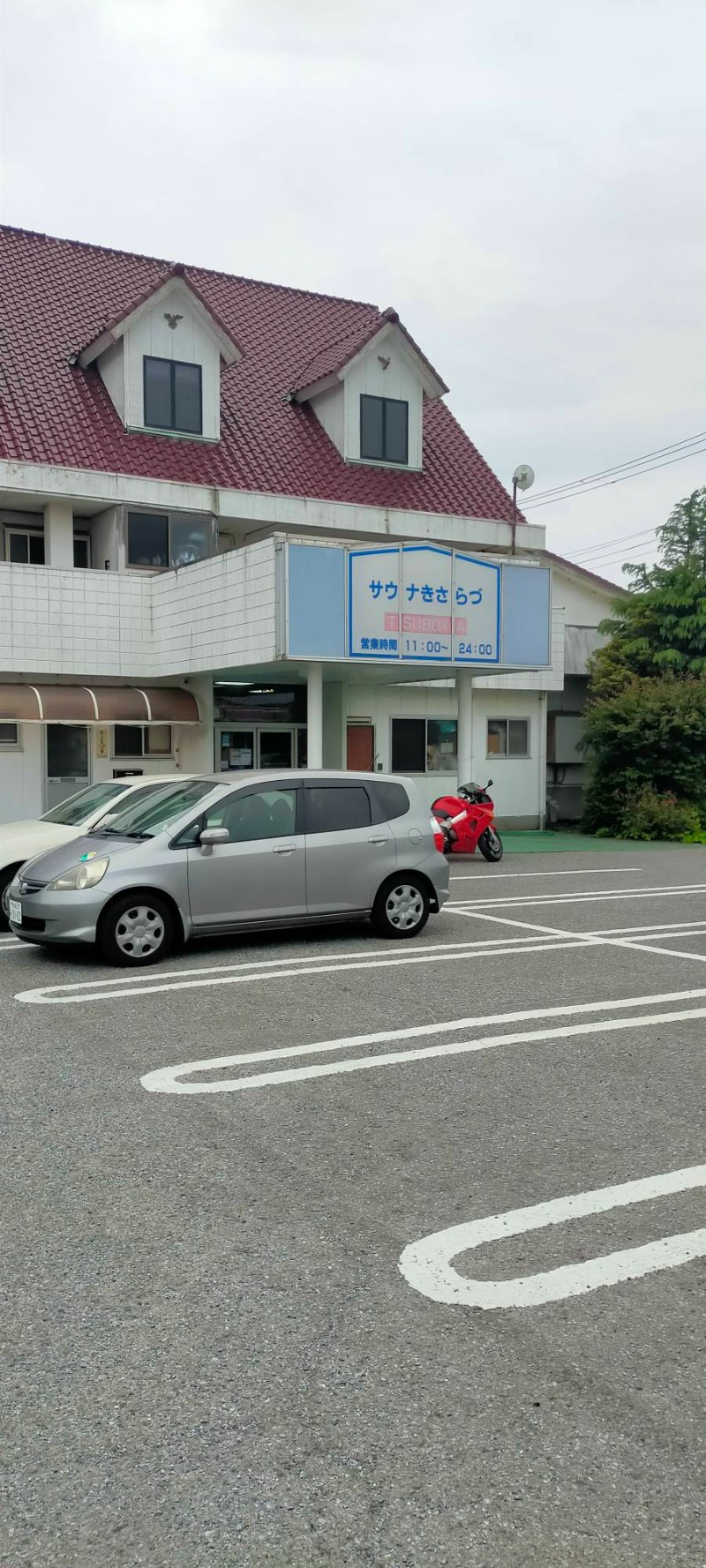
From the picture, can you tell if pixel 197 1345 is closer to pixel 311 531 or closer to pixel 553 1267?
pixel 553 1267

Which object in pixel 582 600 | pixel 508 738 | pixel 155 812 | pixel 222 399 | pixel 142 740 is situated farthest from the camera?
pixel 582 600

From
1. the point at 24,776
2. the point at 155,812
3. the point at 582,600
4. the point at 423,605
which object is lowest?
the point at 155,812

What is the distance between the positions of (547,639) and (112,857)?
40.9ft

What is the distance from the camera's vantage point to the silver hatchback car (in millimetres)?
9594

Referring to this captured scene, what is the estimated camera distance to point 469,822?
19.1 meters

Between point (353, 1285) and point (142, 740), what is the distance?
60.9 feet

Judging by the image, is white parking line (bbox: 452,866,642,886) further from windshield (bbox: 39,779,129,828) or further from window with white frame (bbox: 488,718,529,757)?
window with white frame (bbox: 488,718,529,757)

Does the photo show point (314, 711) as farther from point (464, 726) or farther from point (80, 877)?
point (80, 877)

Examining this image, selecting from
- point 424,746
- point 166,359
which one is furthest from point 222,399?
point 424,746

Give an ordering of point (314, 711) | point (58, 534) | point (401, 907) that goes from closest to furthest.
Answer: point (401, 907), point (314, 711), point (58, 534)

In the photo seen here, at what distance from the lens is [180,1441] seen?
309 cm

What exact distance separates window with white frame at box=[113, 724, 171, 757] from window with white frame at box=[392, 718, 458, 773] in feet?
15.5

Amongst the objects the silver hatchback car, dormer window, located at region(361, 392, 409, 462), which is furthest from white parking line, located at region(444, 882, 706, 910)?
dormer window, located at region(361, 392, 409, 462)

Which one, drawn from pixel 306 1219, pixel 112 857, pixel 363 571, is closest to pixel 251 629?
pixel 363 571
